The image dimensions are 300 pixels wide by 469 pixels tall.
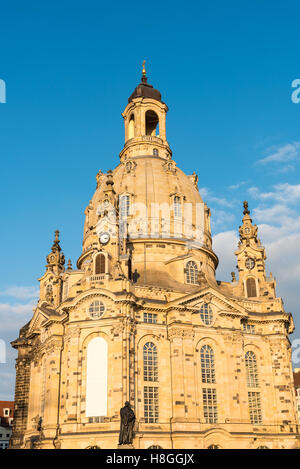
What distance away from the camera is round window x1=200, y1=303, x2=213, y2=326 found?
169 feet

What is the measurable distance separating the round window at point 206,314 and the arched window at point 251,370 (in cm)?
606

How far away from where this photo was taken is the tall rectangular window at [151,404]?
4594 cm

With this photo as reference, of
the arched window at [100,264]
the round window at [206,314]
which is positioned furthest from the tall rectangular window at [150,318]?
the arched window at [100,264]

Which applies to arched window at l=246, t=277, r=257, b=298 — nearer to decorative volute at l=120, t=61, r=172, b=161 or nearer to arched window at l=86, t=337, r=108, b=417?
arched window at l=86, t=337, r=108, b=417

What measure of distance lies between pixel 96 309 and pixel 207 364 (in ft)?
40.3

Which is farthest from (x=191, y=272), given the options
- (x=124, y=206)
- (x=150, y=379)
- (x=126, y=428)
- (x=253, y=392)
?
(x=126, y=428)

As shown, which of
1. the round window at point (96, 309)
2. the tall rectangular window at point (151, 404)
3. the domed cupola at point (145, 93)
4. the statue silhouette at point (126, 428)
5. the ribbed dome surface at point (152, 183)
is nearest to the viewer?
the statue silhouette at point (126, 428)

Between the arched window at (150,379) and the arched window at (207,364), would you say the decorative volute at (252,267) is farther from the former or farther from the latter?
the arched window at (150,379)

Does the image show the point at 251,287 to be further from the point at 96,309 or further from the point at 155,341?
the point at 96,309

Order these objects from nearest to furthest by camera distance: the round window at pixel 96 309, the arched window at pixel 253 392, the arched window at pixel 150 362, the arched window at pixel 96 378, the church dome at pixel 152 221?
the arched window at pixel 96 378, the arched window at pixel 150 362, the round window at pixel 96 309, the arched window at pixel 253 392, the church dome at pixel 152 221

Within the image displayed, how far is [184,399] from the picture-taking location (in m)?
46.6

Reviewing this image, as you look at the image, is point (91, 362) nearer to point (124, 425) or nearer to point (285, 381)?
point (124, 425)

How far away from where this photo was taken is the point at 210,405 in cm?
4856

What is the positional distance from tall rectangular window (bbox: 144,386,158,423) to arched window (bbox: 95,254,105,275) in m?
12.1
